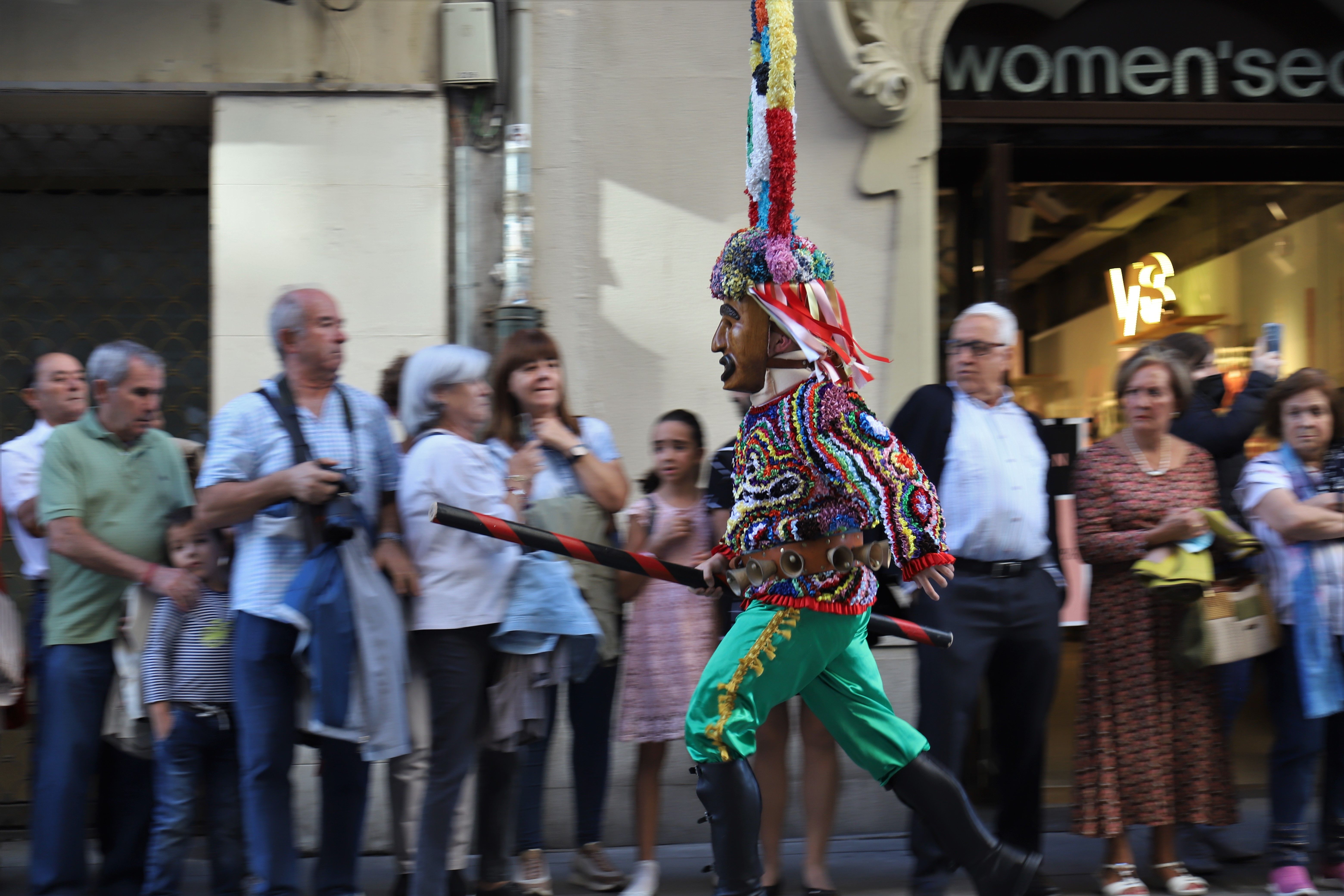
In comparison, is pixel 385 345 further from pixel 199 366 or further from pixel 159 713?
pixel 159 713

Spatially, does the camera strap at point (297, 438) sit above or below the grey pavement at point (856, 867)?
above

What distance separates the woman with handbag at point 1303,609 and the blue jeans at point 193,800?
12.2 ft

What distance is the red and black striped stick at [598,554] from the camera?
410cm

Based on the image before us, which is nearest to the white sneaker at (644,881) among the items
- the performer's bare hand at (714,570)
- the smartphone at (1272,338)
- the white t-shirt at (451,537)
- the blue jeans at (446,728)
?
the blue jeans at (446,728)

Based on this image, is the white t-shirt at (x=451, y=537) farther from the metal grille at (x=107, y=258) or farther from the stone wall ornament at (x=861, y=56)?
the stone wall ornament at (x=861, y=56)

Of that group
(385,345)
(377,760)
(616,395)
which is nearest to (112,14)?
(385,345)

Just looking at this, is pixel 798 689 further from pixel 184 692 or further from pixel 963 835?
pixel 184 692

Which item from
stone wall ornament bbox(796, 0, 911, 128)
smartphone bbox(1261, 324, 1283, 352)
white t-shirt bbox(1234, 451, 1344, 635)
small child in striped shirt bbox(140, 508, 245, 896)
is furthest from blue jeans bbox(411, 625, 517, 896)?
smartphone bbox(1261, 324, 1283, 352)

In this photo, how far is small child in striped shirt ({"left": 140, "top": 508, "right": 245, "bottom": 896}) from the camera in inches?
186

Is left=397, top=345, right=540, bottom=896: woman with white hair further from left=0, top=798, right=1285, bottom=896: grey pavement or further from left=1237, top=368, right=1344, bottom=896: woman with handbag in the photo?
left=1237, top=368, right=1344, bottom=896: woman with handbag

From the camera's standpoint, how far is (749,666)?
384 centimetres

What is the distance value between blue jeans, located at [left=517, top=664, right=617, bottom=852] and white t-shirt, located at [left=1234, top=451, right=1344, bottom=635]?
2.49 metres

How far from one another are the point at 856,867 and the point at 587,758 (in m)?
1.25

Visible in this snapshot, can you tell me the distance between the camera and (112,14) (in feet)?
20.6
